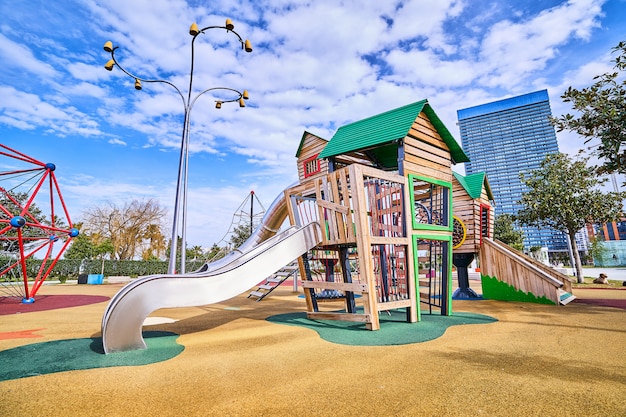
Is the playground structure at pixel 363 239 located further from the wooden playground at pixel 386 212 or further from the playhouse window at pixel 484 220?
the playhouse window at pixel 484 220

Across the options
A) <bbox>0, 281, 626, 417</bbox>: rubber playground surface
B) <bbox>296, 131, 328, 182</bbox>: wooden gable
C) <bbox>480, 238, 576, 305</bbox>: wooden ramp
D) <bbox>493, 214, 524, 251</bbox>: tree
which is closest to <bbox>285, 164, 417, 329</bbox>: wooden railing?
<bbox>0, 281, 626, 417</bbox>: rubber playground surface

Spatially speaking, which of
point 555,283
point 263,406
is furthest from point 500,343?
point 555,283

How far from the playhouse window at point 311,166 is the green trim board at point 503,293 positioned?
10.6 metres

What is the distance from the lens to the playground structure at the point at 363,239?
5674 mm

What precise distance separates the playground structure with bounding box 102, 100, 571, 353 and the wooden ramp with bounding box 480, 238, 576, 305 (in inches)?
2.0

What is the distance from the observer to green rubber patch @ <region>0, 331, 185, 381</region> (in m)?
4.33

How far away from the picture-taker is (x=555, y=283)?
11203 mm

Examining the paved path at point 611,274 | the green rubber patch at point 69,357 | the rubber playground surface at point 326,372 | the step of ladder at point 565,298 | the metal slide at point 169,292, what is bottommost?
the paved path at point 611,274

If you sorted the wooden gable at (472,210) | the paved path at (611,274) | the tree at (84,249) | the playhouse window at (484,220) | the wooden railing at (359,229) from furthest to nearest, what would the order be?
the tree at (84,249)
the paved path at (611,274)
the playhouse window at (484,220)
the wooden gable at (472,210)
the wooden railing at (359,229)

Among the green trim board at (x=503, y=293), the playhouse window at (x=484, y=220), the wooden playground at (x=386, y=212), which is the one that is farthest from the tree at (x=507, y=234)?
the wooden playground at (x=386, y=212)

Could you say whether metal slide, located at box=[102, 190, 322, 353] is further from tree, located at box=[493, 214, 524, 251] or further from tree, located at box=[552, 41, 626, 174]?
tree, located at box=[493, 214, 524, 251]

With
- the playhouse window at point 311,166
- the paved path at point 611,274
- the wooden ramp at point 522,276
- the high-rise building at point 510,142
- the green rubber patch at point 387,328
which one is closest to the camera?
the green rubber patch at point 387,328

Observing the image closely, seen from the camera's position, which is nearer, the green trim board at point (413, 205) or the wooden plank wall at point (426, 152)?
the green trim board at point (413, 205)

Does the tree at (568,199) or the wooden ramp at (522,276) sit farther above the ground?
the tree at (568,199)
